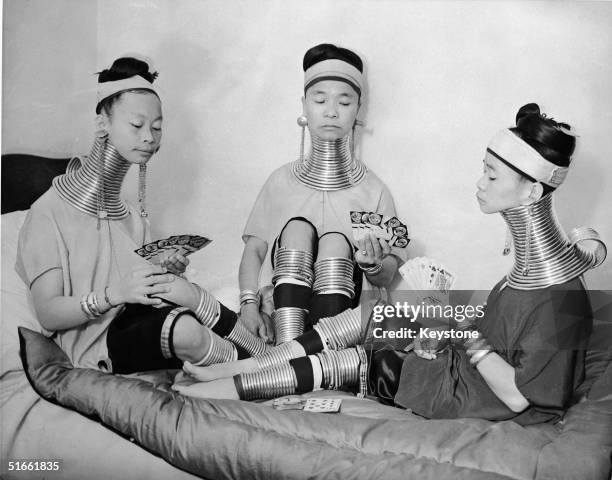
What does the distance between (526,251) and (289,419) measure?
90 cm

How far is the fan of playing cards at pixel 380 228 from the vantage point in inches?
126

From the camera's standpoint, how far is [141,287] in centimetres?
305

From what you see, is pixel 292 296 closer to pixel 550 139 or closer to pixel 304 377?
pixel 304 377

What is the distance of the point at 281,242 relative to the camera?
3256mm

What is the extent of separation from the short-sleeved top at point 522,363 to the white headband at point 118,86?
1326 millimetres

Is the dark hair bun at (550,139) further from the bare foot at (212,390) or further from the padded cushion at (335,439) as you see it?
the bare foot at (212,390)

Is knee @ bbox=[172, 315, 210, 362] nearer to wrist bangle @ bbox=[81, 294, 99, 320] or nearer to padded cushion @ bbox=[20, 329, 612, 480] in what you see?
padded cushion @ bbox=[20, 329, 612, 480]

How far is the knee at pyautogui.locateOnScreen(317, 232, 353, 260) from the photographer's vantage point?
10.4 feet

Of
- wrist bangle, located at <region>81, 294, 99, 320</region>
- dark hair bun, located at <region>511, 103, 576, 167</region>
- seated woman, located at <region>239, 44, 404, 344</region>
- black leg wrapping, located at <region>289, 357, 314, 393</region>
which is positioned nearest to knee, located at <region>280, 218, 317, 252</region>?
seated woman, located at <region>239, 44, 404, 344</region>

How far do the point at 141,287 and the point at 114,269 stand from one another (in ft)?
0.60

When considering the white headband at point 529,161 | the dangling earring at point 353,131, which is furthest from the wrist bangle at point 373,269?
the white headband at point 529,161

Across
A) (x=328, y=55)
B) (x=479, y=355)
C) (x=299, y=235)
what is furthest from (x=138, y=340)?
(x=328, y=55)

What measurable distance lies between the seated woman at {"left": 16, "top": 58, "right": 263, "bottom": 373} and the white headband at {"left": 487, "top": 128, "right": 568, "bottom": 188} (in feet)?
3.49

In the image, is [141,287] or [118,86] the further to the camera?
[118,86]
